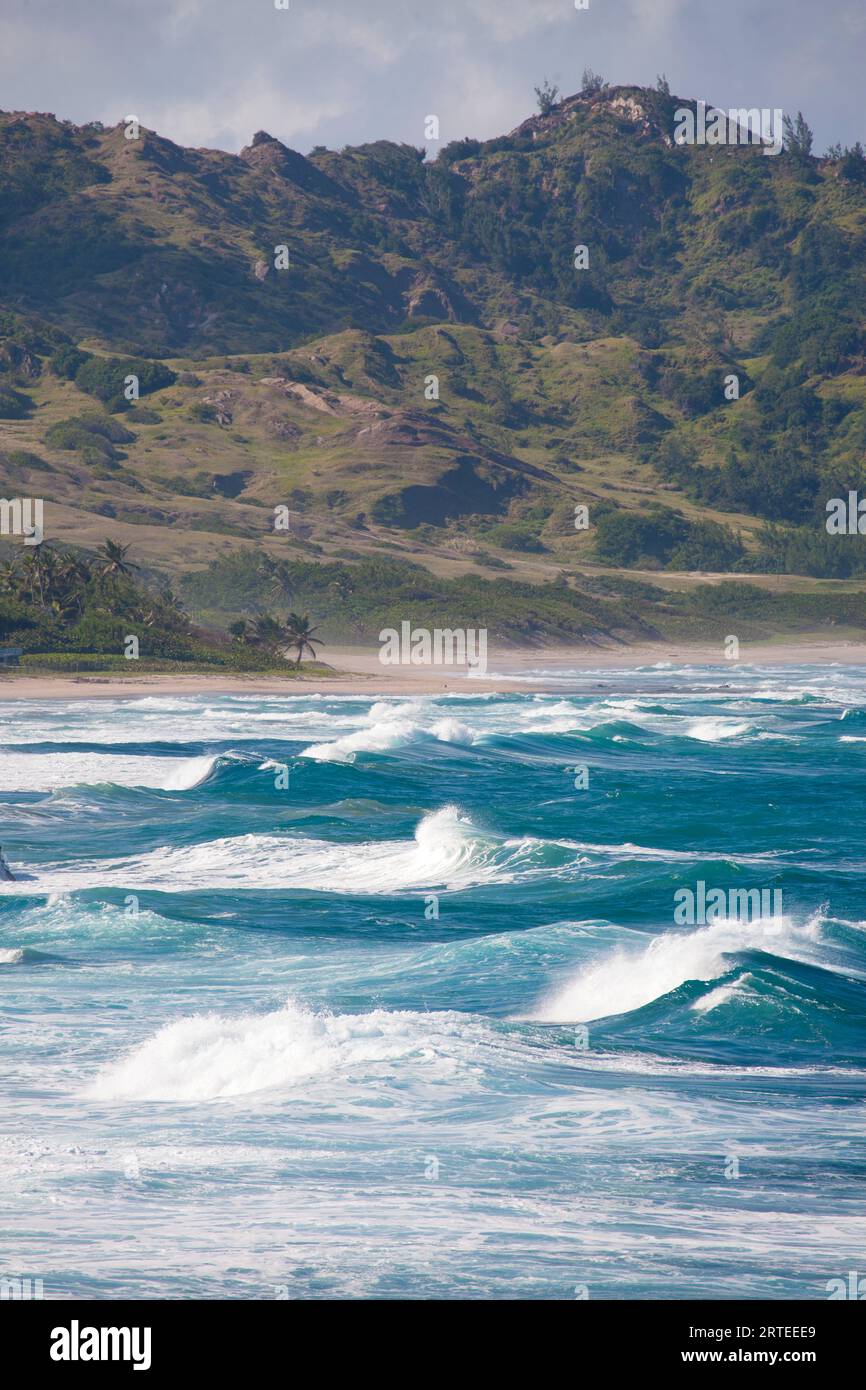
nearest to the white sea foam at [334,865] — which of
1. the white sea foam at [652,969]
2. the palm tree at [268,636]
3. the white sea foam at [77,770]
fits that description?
the white sea foam at [652,969]

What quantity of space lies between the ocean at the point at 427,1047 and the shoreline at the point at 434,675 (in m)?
39.2

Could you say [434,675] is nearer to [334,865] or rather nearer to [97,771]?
[97,771]

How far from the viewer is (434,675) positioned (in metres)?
99.6

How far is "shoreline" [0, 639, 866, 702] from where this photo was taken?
77.9 meters

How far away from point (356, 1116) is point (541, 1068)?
8.01ft

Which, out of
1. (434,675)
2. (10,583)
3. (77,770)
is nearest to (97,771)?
(77,770)

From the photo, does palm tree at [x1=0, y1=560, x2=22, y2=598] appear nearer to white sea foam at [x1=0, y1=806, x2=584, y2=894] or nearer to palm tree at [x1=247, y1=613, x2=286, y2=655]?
palm tree at [x1=247, y1=613, x2=286, y2=655]

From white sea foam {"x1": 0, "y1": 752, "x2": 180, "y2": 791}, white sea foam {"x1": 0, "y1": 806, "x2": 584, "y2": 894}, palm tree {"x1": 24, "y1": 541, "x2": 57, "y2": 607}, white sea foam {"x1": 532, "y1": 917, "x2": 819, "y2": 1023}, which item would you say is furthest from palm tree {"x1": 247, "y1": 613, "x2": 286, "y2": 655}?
white sea foam {"x1": 532, "y1": 917, "x2": 819, "y2": 1023}

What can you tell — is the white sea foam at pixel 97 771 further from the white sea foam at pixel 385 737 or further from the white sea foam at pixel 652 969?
the white sea foam at pixel 652 969

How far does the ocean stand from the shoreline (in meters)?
39.2

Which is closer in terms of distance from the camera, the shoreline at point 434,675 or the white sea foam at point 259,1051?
the white sea foam at point 259,1051

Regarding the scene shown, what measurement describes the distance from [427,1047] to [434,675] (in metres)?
83.0

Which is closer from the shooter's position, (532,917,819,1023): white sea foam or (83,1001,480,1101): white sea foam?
(83,1001,480,1101): white sea foam

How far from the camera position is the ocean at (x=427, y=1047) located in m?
11.4
